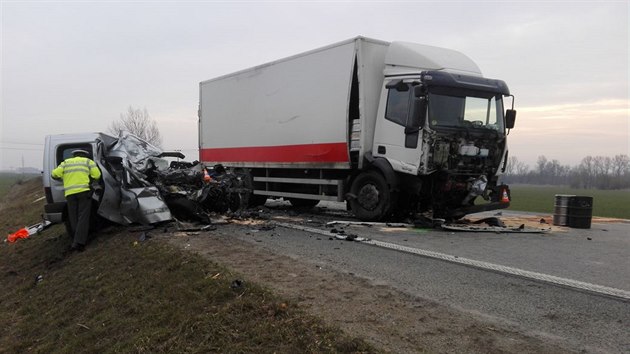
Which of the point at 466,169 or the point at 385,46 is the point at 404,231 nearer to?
the point at 466,169

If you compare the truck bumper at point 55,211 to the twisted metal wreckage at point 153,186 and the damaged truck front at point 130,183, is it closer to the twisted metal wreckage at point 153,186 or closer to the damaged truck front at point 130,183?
the damaged truck front at point 130,183

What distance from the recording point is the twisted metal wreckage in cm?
765

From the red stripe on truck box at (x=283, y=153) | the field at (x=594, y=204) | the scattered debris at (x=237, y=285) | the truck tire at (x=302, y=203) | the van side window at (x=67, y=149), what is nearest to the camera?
the scattered debris at (x=237, y=285)

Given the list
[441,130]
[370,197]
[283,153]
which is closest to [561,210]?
[441,130]

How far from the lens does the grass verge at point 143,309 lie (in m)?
3.37

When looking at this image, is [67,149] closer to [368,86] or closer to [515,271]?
[368,86]

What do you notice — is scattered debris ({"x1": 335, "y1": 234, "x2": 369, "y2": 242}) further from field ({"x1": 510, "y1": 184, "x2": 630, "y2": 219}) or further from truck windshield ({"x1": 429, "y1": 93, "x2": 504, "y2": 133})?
field ({"x1": 510, "y1": 184, "x2": 630, "y2": 219})

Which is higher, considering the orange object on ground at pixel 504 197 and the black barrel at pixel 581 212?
the orange object on ground at pixel 504 197

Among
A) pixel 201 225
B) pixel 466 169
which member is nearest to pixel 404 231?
pixel 466 169

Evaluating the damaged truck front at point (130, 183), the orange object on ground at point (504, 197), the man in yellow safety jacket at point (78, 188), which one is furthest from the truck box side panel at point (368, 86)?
the man in yellow safety jacket at point (78, 188)

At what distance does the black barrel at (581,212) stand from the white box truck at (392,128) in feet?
5.98

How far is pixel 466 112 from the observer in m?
8.49

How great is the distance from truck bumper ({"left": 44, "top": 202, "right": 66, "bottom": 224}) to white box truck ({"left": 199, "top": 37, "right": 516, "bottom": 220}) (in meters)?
4.80

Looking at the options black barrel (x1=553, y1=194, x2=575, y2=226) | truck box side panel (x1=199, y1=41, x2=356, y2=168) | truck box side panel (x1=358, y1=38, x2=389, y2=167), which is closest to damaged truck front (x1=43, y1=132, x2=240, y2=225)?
truck box side panel (x1=199, y1=41, x2=356, y2=168)
